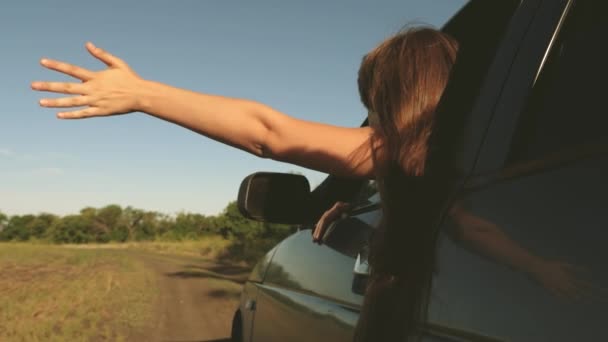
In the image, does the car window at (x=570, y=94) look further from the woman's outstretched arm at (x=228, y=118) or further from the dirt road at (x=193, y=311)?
the dirt road at (x=193, y=311)

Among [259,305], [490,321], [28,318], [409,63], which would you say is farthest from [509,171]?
[28,318]

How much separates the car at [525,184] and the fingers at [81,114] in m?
0.84

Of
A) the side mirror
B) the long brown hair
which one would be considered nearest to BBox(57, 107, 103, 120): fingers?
the long brown hair

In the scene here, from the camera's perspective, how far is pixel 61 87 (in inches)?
59.7

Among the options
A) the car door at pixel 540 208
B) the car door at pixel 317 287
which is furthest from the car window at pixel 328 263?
the car door at pixel 540 208

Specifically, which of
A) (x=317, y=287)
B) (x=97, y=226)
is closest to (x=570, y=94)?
(x=317, y=287)

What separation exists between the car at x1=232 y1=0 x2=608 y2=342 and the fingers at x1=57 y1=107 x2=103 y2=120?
844 millimetres

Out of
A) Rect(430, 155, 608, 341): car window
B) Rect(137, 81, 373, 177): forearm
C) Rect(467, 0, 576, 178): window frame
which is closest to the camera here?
Rect(430, 155, 608, 341): car window

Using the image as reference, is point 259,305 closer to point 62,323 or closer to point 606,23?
point 606,23

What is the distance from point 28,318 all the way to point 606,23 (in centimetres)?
901

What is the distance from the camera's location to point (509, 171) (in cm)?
107

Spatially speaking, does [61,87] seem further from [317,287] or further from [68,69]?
[317,287]

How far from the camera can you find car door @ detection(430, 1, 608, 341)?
791mm

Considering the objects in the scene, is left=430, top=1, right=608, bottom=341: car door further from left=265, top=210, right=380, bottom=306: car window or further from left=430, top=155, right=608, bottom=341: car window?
left=265, top=210, right=380, bottom=306: car window
